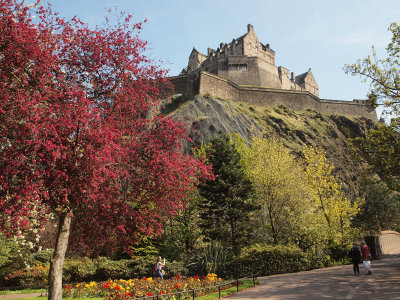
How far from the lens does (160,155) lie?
8.58 m

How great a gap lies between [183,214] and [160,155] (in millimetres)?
16958

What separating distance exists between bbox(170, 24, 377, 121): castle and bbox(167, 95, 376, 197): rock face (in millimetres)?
2600

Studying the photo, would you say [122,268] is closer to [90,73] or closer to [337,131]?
[90,73]

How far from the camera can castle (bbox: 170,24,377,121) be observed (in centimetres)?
5784

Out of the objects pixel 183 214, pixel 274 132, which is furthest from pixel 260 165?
pixel 274 132

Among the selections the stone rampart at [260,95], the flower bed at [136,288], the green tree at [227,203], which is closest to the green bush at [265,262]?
the green tree at [227,203]

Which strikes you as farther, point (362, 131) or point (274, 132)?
point (362, 131)

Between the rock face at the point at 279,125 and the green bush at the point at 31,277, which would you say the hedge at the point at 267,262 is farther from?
the rock face at the point at 279,125

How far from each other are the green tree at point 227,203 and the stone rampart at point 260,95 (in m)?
33.6

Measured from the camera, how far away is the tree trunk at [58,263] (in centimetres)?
778

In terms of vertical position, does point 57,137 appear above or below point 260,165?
below

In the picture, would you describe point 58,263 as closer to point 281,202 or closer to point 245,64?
point 281,202

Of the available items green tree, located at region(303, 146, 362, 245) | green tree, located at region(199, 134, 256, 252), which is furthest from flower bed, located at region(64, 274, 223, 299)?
green tree, located at region(303, 146, 362, 245)

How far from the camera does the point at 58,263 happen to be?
8.02 m
